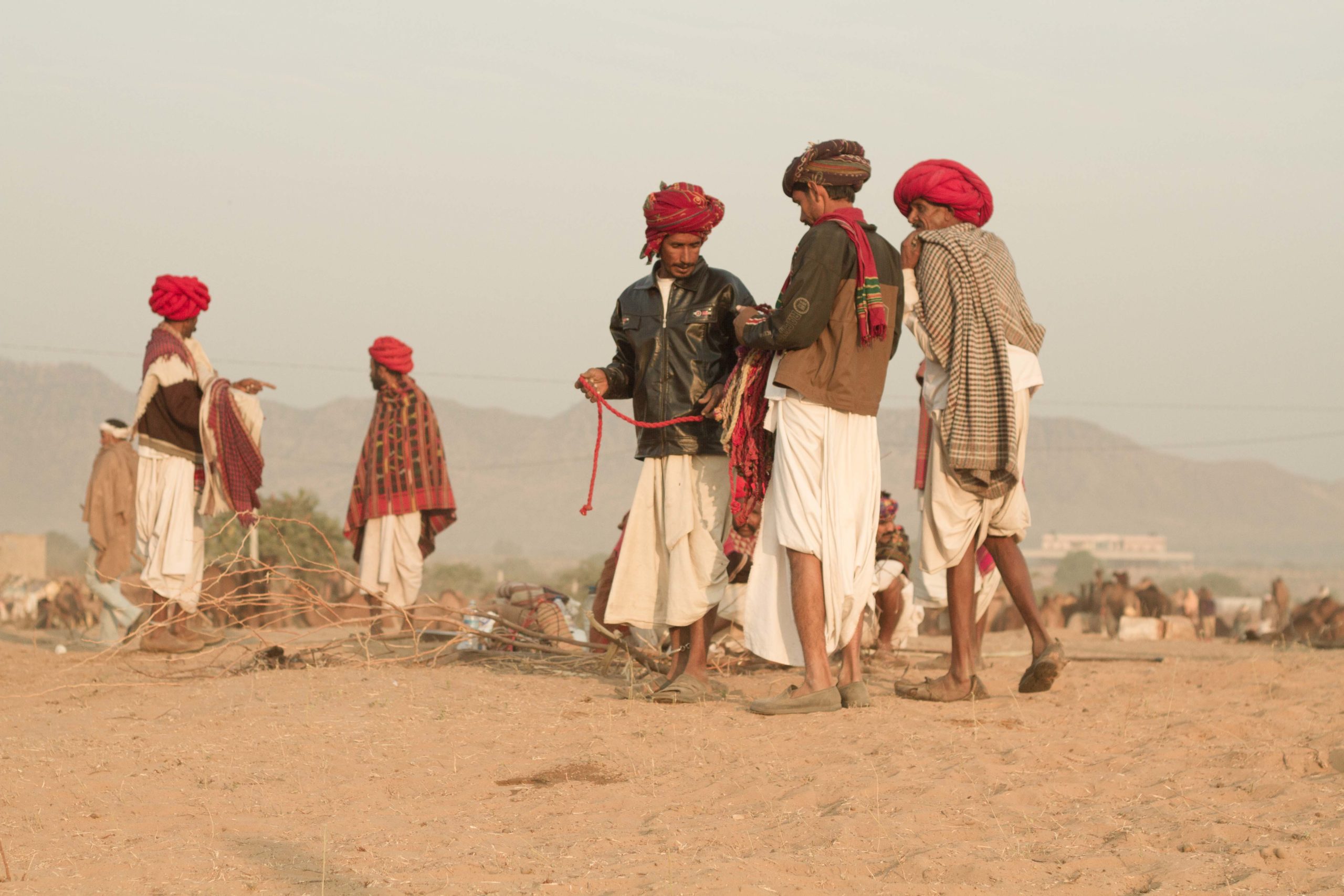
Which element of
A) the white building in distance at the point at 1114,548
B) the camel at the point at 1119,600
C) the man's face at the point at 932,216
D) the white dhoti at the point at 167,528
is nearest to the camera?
the man's face at the point at 932,216

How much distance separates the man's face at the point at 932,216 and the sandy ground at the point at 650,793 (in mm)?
2074

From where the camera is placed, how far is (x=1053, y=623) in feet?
48.7

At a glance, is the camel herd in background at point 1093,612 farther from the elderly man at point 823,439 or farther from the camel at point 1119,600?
the elderly man at point 823,439

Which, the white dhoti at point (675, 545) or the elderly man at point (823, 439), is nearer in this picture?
the elderly man at point (823, 439)

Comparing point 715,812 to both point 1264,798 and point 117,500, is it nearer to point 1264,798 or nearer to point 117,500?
point 1264,798

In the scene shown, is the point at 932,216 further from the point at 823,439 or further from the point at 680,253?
the point at 823,439

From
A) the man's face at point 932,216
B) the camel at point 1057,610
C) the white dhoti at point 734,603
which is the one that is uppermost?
the man's face at point 932,216

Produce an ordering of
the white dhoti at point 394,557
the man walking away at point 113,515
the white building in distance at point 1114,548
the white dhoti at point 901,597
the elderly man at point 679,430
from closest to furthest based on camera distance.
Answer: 1. the elderly man at point 679,430
2. the white dhoti at point 901,597
3. the white dhoti at point 394,557
4. the man walking away at point 113,515
5. the white building in distance at point 1114,548

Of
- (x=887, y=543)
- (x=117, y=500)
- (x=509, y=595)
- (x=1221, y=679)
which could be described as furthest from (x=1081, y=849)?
(x=117, y=500)

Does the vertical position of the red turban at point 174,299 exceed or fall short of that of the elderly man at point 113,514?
it exceeds it

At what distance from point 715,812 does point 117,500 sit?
287 inches

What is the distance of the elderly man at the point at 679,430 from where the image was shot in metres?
A: 5.80

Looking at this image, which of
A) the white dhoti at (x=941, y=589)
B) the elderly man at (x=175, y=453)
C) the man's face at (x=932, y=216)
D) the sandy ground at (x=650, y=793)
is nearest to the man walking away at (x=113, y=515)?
the elderly man at (x=175, y=453)

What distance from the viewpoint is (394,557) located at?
9.17 meters
